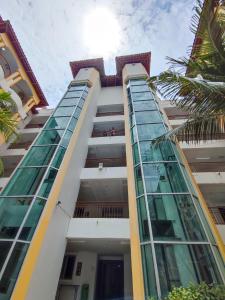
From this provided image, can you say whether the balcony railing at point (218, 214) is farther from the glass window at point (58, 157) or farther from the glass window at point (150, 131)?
the glass window at point (58, 157)

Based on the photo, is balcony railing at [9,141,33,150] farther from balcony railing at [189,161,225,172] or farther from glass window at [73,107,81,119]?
balcony railing at [189,161,225,172]

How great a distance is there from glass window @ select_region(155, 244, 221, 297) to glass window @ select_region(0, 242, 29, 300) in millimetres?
4738

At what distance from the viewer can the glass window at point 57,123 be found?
574 inches

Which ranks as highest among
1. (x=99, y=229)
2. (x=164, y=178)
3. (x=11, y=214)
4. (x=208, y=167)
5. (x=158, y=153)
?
(x=208, y=167)

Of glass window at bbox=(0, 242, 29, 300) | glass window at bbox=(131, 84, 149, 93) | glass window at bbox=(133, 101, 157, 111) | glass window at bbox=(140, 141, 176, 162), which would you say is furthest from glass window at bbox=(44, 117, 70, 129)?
glass window at bbox=(0, 242, 29, 300)

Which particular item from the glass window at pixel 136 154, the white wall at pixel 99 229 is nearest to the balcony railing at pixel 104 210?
the white wall at pixel 99 229

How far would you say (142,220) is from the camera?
→ 8344 mm

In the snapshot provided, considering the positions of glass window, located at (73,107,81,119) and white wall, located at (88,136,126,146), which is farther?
glass window, located at (73,107,81,119)

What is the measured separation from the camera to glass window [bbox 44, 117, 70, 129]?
14.6 metres

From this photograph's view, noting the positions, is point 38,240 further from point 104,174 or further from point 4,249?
point 104,174

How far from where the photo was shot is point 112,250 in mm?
11633

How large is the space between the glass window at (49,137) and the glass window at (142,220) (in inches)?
268

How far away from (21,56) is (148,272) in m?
22.1

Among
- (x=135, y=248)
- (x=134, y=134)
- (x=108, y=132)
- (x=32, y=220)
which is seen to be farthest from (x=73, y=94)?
(x=135, y=248)
